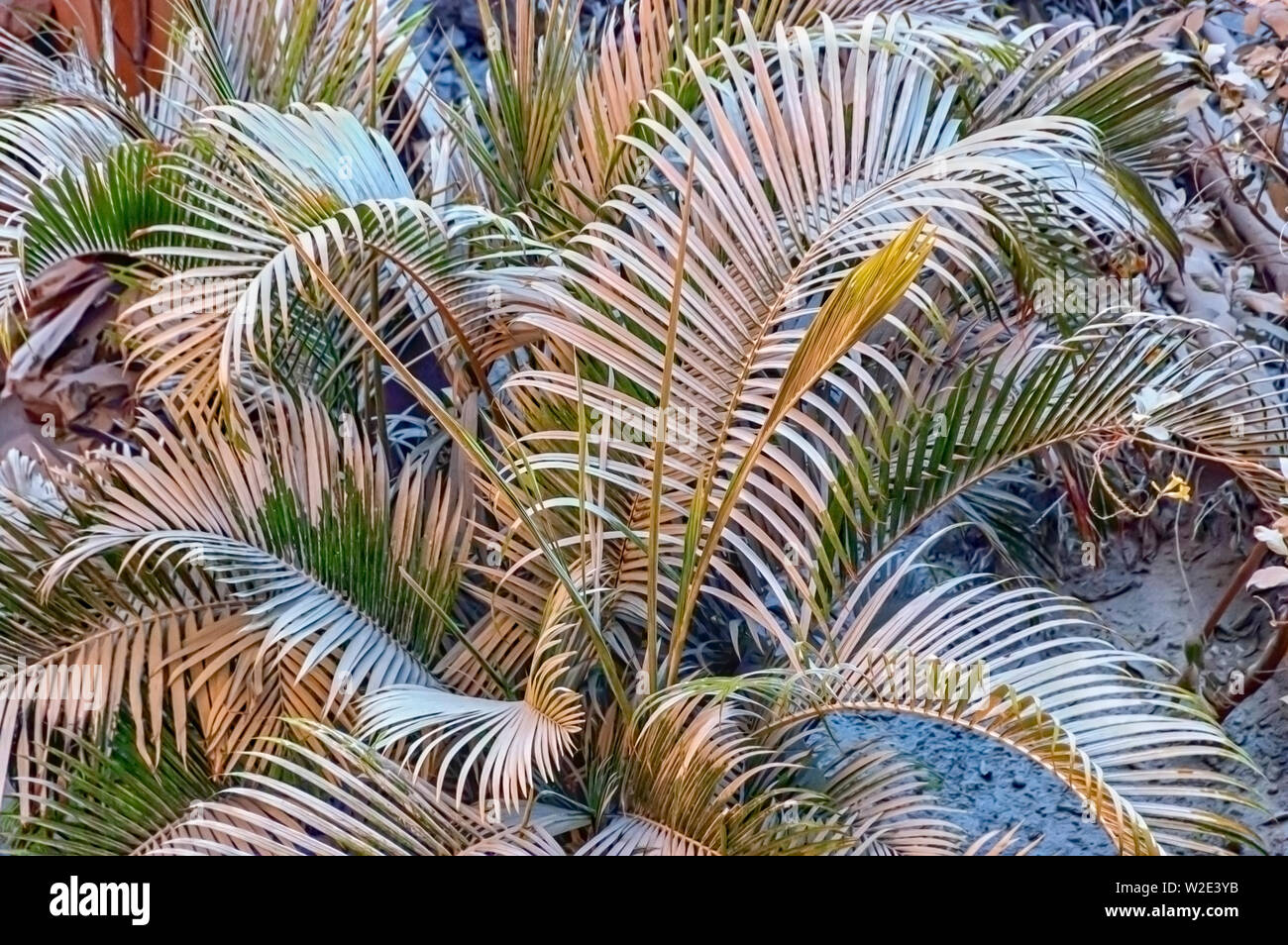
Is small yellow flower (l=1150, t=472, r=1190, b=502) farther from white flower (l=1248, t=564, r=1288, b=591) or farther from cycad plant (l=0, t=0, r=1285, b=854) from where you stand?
white flower (l=1248, t=564, r=1288, b=591)

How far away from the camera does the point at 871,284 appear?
1167mm

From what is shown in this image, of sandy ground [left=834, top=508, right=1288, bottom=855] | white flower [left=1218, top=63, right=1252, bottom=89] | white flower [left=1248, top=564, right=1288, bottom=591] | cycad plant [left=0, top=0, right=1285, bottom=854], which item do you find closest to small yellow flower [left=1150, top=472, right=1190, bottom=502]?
cycad plant [left=0, top=0, right=1285, bottom=854]

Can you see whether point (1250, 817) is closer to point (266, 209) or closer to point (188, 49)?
point (266, 209)

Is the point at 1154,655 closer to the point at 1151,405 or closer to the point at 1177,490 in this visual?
the point at 1177,490

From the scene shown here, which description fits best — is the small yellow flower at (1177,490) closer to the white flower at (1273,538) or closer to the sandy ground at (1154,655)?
the white flower at (1273,538)

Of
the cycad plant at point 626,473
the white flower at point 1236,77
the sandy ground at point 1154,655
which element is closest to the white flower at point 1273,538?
the cycad plant at point 626,473

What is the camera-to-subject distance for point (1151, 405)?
1407 millimetres

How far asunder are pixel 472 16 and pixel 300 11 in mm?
590

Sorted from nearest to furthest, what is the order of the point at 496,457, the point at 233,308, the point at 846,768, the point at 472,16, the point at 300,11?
1. the point at 233,308
2. the point at 846,768
3. the point at 496,457
4. the point at 300,11
5. the point at 472,16

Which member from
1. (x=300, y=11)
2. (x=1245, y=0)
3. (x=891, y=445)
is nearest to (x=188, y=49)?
(x=300, y=11)

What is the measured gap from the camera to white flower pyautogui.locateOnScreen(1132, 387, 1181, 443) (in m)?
1.41

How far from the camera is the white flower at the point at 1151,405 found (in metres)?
1.41

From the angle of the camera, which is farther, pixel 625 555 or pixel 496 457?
pixel 496 457

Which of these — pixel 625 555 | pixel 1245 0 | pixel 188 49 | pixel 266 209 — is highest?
pixel 1245 0
